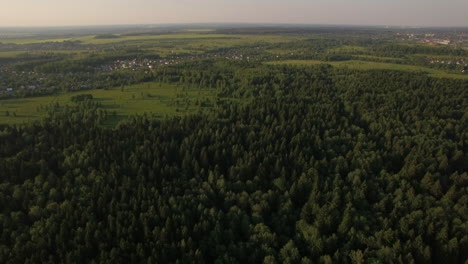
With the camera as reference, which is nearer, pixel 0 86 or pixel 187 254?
pixel 187 254

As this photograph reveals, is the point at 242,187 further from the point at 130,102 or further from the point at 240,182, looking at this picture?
the point at 130,102

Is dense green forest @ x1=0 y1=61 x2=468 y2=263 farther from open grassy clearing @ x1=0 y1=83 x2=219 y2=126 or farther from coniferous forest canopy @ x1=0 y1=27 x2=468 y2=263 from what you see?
open grassy clearing @ x1=0 y1=83 x2=219 y2=126

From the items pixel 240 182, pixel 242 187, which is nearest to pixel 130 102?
pixel 240 182

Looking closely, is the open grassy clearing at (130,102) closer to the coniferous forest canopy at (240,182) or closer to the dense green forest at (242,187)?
the coniferous forest canopy at (240,182)

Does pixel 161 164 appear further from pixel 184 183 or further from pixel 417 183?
pixel 417 183

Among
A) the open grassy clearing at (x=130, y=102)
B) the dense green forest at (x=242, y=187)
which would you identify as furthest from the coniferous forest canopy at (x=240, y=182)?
the open grassy clearing at (x=130, y=102)

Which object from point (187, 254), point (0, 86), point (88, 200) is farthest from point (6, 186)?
point (0, 86)

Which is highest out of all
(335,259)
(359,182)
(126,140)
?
(126,140)
